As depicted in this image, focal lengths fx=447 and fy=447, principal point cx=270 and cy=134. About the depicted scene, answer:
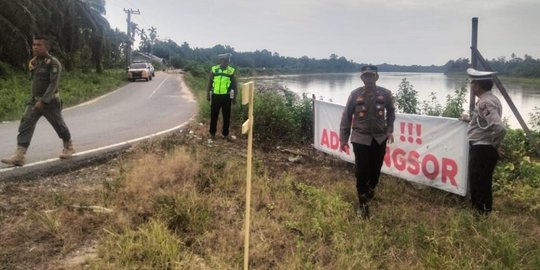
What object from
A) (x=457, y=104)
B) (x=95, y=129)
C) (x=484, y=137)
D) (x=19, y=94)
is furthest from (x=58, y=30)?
(x=484, y=137)

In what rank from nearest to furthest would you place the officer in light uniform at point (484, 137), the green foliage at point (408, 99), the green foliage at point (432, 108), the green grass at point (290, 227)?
the green grass at point (290, 227) → the officer in light uniform at point (484, 137) → the green foliage at point (432, 108) → the green foliage at point (408, 99)

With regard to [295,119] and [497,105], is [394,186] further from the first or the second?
[295,119]

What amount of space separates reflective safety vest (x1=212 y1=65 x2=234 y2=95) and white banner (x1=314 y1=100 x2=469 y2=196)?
3.08 meters

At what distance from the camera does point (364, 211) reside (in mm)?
4902

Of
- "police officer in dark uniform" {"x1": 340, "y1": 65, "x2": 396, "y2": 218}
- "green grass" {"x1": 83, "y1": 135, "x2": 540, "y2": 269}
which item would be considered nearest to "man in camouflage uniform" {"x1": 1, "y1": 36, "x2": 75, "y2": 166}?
"green grass" {"x1": 83, "y1": 135, "x2": 540, "y2": 269}

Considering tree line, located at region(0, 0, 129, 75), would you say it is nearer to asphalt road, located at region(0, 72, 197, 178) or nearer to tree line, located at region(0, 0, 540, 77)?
tree line, located at region(0, 0, 540, 77)

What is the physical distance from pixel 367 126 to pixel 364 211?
3.08 feet

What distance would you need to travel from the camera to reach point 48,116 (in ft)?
19.8

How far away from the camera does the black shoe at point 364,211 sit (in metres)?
4.86

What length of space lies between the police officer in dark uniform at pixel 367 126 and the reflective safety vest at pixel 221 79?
3374mm

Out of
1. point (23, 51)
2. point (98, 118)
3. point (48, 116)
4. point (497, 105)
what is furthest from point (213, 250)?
point (23, 51)

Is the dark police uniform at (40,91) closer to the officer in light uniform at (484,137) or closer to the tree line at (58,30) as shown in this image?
the officer in light uniform at (484,137)

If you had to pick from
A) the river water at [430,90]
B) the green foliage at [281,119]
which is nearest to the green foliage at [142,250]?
the river water at [430,90]

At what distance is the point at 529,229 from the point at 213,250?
340cm
